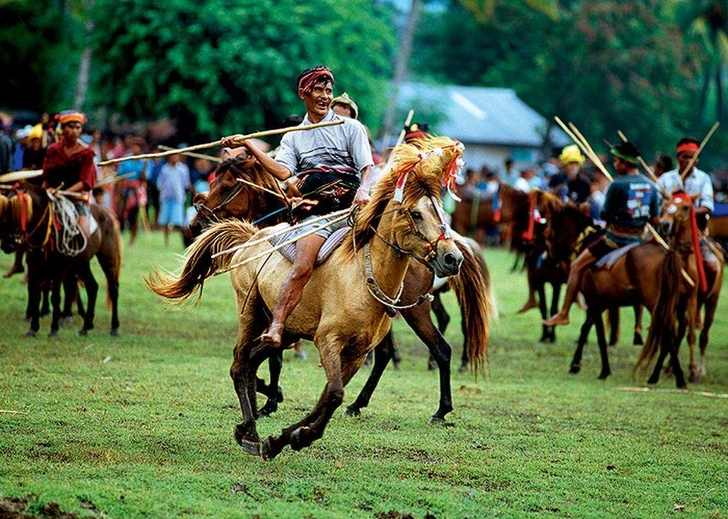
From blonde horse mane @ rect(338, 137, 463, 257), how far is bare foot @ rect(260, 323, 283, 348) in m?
0.79

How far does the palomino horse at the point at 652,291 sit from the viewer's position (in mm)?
12930

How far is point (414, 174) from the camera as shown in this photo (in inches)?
303

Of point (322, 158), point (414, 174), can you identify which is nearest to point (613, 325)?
point (322, 158)

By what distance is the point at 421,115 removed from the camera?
51.5 m

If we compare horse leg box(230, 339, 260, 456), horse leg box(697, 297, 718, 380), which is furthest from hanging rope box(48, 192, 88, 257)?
horse leg box(697, 297, 718, 380)

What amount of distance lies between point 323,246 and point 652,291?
6.13 meters

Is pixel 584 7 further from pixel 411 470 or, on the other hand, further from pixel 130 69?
pixel 411 470

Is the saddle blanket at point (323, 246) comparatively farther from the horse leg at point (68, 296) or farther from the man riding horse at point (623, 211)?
the horse leg at point (68, 296)

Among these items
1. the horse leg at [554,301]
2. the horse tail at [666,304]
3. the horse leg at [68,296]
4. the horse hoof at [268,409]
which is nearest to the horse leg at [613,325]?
the horse leg at [554,301]

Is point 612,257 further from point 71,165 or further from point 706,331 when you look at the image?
point 71,165

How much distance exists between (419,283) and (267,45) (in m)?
20.8

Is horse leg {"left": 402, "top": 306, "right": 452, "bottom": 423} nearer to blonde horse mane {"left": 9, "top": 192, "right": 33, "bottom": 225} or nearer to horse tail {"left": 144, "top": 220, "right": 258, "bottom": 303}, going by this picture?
horse tail {"left": 144, "top": 220, "right": 258, "bottom": 303}

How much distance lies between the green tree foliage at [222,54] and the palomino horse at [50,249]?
51.7 ft

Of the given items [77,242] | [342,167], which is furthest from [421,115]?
[342,167]
